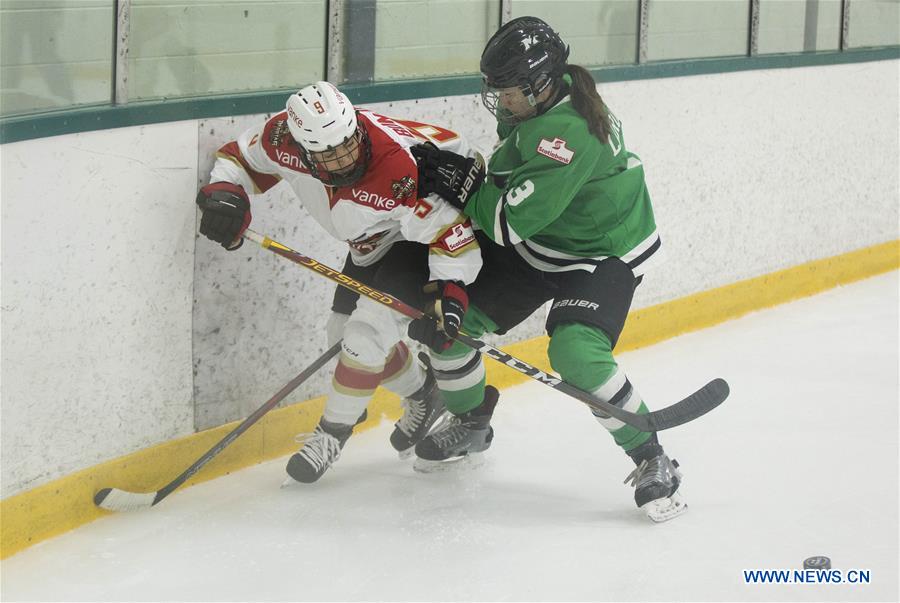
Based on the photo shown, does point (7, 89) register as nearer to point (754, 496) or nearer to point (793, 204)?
point (754, 496)

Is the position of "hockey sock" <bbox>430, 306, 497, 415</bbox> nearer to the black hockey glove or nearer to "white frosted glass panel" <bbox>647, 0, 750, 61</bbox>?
the black hockey glove

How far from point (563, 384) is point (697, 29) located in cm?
208

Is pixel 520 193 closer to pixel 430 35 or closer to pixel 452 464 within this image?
pixel 452 464

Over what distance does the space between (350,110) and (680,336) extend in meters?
2.12

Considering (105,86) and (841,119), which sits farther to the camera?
(841,119)

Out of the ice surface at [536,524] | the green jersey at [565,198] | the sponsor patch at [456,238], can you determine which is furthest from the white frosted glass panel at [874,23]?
the sponsor patch at [456,238]

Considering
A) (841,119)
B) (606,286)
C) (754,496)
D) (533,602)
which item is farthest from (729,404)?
(841,119)

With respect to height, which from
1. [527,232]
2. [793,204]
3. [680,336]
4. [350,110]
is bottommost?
[680,336]

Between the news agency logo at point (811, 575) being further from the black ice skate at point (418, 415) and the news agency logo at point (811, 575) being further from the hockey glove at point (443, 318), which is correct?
the black ice skate at point (418, 415)

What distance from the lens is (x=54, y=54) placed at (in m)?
2.73

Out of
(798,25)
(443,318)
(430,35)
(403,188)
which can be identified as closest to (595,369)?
(443,318)

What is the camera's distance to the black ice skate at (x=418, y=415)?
3.23m

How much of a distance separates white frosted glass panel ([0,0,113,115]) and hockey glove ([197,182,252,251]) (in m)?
0.31

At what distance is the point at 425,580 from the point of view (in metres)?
2.60
